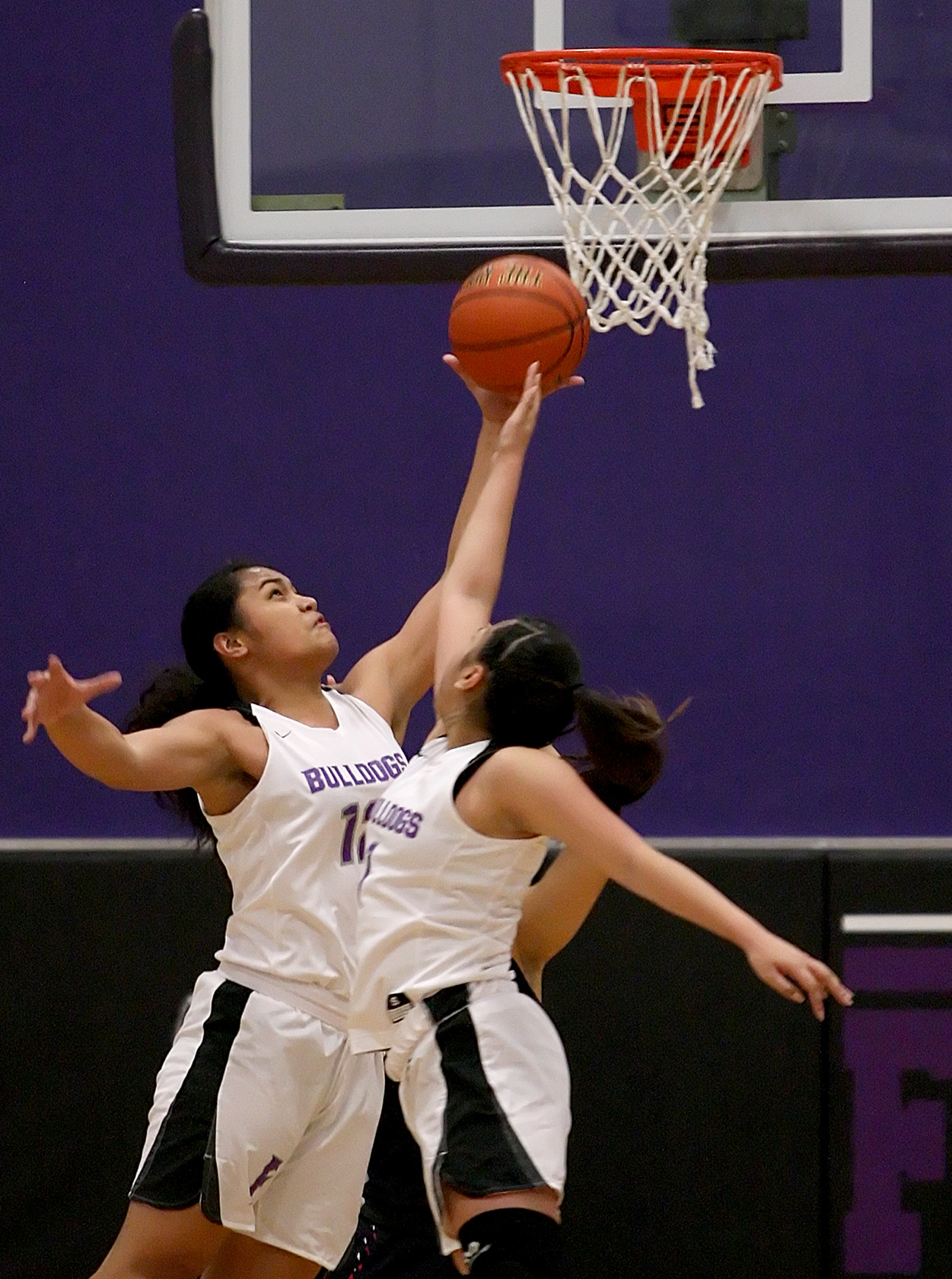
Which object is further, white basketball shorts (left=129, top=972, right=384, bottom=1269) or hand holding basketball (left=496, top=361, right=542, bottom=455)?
hand holding basketball (left=496, top=361, right=542, bottom=455)

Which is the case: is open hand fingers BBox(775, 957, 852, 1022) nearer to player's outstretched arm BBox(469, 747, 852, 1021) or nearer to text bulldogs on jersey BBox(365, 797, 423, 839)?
player's outstretched arm BBox(469, 747, 852, 1021)

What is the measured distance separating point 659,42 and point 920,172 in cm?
63

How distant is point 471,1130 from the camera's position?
7.79 ft

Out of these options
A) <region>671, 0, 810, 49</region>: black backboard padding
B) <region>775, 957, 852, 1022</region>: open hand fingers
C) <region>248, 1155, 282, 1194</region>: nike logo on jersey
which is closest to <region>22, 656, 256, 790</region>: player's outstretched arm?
<region>248, 1155, 282, 1194</region>: nike logo on jersey

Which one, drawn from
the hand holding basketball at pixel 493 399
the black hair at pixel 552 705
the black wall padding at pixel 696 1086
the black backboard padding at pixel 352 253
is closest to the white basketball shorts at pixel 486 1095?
the black hair at pixel 552 705

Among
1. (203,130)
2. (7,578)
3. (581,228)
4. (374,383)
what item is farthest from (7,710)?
(581,228)

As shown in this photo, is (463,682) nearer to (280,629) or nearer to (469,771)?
(469,771)

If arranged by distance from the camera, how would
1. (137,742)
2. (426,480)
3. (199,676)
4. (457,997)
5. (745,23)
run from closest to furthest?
(457,997) → (137,742) → (199,676) → (745,23) → (426,480)

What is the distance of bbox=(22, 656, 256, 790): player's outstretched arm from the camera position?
2.53m

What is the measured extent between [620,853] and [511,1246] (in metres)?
0.54

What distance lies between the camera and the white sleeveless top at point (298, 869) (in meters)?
2.92

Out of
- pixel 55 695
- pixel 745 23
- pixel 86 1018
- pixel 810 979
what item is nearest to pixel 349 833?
pixel 55 695

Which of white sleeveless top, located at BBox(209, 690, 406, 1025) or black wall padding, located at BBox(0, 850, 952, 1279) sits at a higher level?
white sleeveless top, located at BBox(209, 690, 406, 1025)

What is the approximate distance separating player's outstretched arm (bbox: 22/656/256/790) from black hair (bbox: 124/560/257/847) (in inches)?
4.0
